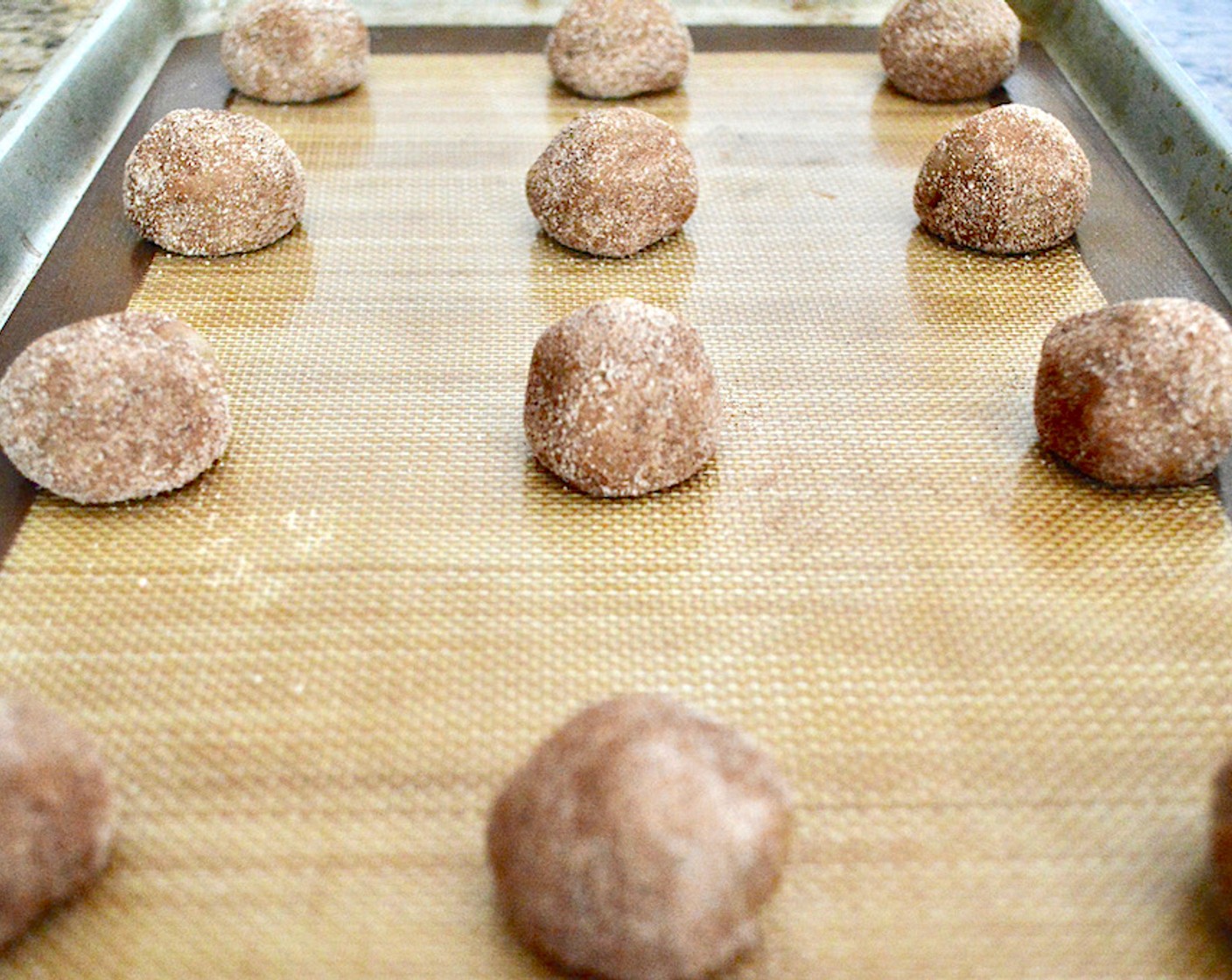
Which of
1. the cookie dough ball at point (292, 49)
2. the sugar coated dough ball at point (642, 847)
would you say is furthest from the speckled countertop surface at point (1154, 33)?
the sugar coated dough ball at point (642, 847)

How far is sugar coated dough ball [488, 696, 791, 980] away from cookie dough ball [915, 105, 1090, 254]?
140cm

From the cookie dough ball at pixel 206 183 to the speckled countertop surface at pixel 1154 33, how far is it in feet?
1.70

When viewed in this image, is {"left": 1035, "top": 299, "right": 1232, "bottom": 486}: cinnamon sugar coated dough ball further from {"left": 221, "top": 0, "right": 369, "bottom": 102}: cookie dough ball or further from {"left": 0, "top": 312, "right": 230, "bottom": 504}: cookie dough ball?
{"left": 221, "top": 0, "right": 369, "bottom": 102}: cookie dough ball

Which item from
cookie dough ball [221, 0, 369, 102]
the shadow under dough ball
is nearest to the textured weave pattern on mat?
the shadow under dough ball

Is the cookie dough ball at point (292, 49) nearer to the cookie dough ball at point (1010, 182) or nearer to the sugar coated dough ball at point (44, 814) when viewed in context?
the cookie dough ball at point (1010, 182)

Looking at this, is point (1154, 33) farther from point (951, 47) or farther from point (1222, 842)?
point (1222, 842)

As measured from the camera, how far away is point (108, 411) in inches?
63.2

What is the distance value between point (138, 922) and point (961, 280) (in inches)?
67.4

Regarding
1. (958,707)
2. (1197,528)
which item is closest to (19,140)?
(958,707)

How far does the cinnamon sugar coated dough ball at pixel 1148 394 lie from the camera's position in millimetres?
1634

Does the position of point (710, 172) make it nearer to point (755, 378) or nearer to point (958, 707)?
point (755, 378)

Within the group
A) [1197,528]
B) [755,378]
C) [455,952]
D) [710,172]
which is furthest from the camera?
[710,172]

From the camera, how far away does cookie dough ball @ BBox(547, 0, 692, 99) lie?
268 cm

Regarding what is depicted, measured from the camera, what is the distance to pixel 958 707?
1.42 metres
